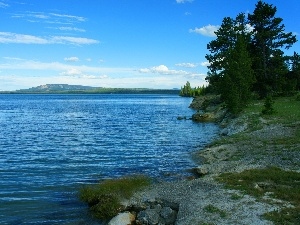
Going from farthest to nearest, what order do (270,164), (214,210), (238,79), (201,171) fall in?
(238,79) → (201,171) → (270,164) → (214,210)

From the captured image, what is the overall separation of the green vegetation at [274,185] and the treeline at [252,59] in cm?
3771

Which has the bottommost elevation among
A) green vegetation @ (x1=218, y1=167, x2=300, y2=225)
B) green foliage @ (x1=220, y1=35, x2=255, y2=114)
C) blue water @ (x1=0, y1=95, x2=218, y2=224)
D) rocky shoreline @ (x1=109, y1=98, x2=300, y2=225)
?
blue water @ (x1=0, y1=95, x2=218, y2=224)

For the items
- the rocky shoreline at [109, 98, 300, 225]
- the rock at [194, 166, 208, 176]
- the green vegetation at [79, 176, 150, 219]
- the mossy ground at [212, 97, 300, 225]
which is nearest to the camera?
the rocky shoreline at [109, 98, 300, 225]

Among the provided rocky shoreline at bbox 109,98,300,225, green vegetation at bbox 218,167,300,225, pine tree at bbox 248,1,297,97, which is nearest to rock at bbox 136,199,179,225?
rocky shoreline at bbox 109,98,300,225

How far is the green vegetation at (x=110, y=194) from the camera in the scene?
20.8m

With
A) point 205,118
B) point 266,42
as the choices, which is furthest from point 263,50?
point 205,118

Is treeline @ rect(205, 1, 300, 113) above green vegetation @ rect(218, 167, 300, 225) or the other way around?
above

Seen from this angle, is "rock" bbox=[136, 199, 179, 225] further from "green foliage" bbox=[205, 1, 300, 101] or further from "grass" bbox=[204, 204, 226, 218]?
"green foliage" bbox=[205, 1, 300, 101]

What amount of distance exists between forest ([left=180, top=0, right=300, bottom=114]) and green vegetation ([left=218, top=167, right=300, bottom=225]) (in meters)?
37.6

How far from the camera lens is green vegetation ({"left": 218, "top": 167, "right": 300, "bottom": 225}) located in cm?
1727

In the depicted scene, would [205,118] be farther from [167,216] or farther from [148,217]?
[148,217]

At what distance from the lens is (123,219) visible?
Result: 18953mm

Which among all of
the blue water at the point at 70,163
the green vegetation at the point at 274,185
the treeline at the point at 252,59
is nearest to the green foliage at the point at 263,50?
the treeline at the point at 252,59

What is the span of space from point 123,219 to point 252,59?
63.1 meters
